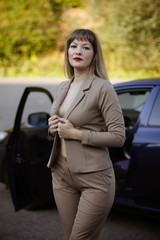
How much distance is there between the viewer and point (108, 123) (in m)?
1.70

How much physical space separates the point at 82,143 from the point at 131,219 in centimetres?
206

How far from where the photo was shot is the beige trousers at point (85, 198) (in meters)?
1.71

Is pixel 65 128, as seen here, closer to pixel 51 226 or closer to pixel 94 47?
pixel 94 47

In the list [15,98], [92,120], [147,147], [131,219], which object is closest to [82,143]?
[92,120]

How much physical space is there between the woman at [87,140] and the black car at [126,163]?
114cm

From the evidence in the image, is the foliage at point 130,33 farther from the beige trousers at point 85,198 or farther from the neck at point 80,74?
the beige trousers at point 85,198

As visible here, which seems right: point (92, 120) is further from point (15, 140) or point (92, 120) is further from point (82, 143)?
point (15, 140)

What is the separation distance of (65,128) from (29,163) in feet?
5.78

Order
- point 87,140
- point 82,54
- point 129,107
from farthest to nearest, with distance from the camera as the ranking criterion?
point 129,107, point 82,54, point 87,140

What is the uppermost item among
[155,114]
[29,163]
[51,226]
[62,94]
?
[62,94]

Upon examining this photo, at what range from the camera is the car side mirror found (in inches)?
150

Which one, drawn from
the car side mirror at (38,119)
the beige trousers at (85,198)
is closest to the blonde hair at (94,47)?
the beige trousers at (85,198)

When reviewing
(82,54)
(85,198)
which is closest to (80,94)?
(82,54)

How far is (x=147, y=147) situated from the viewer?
112 inches
